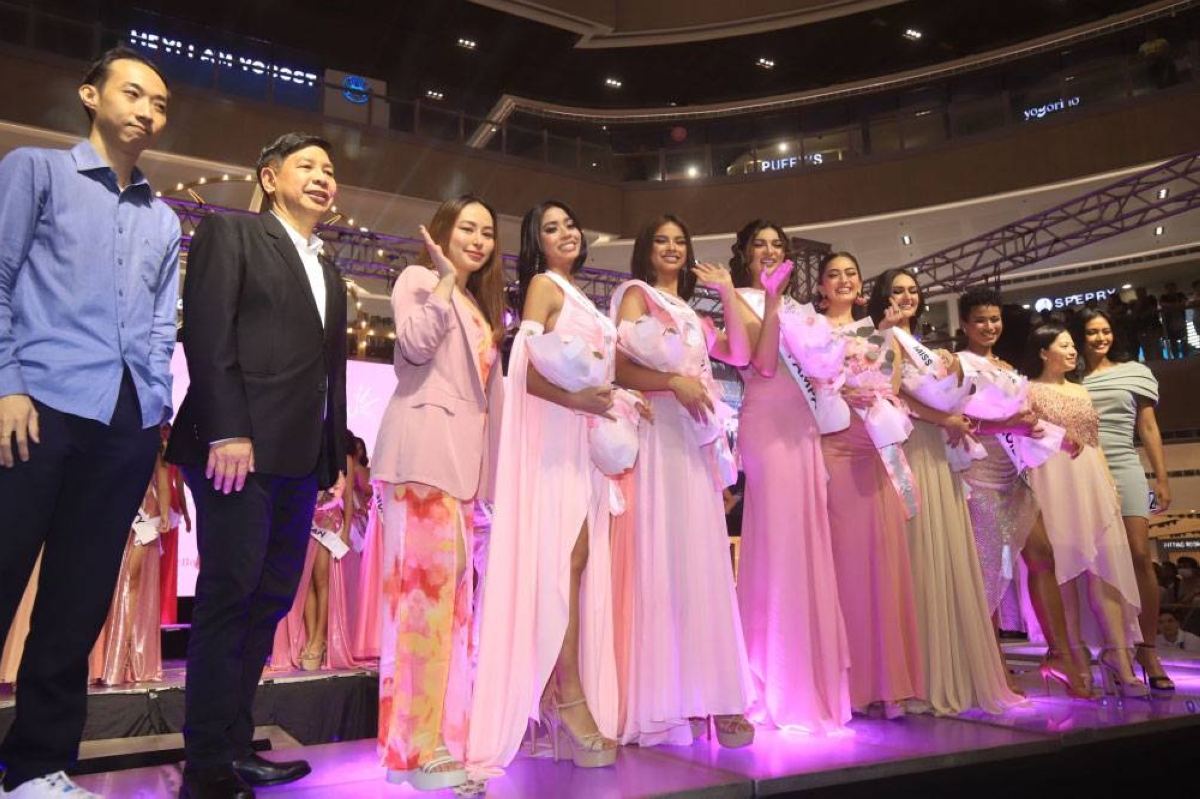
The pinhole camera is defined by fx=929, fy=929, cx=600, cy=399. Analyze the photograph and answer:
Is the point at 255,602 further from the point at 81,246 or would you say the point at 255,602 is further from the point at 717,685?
the point at 717,685

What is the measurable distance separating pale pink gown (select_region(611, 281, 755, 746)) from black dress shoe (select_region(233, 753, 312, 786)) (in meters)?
0.90

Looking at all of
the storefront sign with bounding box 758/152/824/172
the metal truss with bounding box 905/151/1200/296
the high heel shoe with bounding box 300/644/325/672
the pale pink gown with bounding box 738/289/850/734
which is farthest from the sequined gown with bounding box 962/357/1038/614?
the storefront sign with bounding box 758/152/824/172

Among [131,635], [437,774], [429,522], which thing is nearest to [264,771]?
[437,774]

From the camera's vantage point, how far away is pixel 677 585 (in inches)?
106

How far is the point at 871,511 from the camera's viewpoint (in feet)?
10.5

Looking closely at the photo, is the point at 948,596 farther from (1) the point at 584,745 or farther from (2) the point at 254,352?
(2) the point at 254,352

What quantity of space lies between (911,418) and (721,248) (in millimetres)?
11082

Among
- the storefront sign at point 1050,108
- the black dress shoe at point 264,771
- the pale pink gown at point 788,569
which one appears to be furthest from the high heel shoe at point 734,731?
the storefront sign at point 1050,108

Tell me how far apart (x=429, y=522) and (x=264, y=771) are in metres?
0.69

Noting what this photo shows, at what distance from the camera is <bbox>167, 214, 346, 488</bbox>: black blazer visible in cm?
206

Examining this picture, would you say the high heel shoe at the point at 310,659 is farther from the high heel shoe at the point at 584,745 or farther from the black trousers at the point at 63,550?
the black trousers at the point at 63,550

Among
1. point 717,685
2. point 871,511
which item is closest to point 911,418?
point 871,511

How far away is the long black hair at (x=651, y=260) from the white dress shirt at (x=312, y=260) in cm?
107

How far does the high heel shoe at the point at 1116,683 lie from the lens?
3.59m
